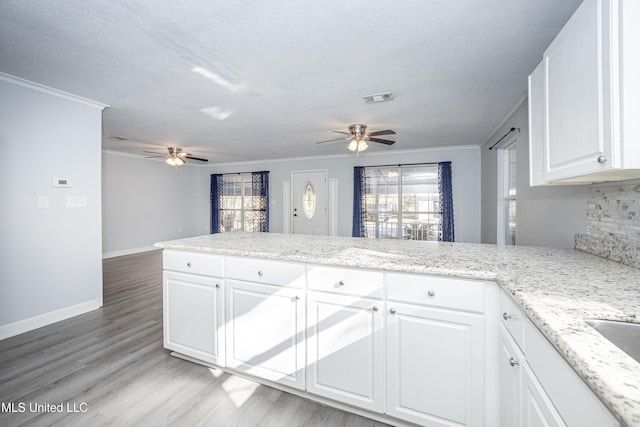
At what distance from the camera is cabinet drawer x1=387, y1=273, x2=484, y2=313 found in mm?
1365

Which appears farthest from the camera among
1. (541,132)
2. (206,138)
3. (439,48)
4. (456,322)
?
(206,138)

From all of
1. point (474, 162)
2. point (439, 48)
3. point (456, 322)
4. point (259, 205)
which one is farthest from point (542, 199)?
point (259, 205)

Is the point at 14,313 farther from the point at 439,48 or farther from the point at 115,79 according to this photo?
the point at 439,48

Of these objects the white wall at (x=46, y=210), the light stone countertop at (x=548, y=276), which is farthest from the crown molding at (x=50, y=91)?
the light stone countertop at (x=548, y=276)

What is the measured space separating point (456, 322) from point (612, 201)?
3.93 ft

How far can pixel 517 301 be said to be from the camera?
1066 mm

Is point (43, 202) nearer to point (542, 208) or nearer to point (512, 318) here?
point (512, 318)

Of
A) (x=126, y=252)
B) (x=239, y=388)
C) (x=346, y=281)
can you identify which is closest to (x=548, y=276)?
(x=346, y=281)

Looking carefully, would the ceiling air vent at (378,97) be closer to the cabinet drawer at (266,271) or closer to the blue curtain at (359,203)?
the cabinet drawer at (266,271)

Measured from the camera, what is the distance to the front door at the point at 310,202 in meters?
6.97

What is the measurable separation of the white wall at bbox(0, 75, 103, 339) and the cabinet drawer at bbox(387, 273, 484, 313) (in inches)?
133

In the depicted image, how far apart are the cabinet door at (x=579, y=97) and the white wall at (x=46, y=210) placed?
4060mm

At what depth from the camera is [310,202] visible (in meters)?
7.13

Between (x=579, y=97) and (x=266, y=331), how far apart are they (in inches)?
77.2
